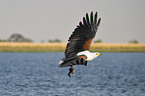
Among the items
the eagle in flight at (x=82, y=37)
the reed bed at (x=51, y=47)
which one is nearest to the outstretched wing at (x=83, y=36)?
the eagle in flight at (x=82, y=37)

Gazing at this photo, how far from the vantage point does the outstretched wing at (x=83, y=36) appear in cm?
1012

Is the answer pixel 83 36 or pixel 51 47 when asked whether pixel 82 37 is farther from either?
pixel 51 47

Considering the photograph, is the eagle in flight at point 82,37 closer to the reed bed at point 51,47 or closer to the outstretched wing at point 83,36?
the outstretched wing at point 83,36

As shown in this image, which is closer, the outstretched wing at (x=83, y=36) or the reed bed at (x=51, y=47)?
the outstretched wing at (x=83, y=36)

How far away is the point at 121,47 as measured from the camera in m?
95.9

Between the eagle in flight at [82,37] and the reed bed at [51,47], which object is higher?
the reed bed at [51,47]

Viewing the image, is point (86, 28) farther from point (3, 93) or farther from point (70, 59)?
point (3, 93)

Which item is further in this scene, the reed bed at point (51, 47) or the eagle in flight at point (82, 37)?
the reed bed at point (51, 47)

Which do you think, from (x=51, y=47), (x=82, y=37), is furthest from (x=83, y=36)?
(x=51, y=47)

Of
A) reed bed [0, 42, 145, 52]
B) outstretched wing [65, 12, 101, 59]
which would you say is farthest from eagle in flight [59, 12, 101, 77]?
reed bed [0, 42, 145, 52]

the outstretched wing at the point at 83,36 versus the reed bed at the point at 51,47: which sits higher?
the reed bed at the point at 51,47

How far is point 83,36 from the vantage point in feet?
34.0

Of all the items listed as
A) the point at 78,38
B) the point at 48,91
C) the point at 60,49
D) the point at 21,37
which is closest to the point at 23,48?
the point at 60,49

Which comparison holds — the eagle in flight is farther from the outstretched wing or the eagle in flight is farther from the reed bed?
the reed bed
